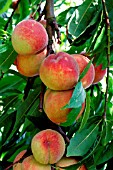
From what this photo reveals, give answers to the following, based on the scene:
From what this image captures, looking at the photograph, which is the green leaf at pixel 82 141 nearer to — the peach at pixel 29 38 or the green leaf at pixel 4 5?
the peach at pixel 29 38

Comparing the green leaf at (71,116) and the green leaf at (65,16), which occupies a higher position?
the green leaf at (65,16)

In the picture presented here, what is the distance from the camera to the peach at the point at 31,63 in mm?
1030

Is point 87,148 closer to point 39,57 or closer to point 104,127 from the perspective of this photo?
point 104,127

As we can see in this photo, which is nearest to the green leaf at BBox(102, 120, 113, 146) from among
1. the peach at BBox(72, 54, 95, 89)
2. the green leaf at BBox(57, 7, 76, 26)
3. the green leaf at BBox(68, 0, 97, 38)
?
the peach at BBox(72, 54, 95, 89)

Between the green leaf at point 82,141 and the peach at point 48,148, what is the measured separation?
0.08 ft

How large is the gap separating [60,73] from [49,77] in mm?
24

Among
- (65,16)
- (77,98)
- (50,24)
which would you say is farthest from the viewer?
(65,16)

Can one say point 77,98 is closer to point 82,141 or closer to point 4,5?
point 82,141

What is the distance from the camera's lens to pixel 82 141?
1.06 meters

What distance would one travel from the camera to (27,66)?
103cm

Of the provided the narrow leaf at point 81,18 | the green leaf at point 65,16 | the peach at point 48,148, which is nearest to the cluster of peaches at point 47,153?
the peach at point 48,148

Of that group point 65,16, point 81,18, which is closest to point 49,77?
point 81,18

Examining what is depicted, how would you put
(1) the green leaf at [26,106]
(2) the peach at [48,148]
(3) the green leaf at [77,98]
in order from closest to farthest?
(3) the green leaf at [77,98] → (2) the peach at [48,148] → (1) the green leaf at [26,106]

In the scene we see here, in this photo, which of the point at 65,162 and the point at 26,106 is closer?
the point at 65,162
